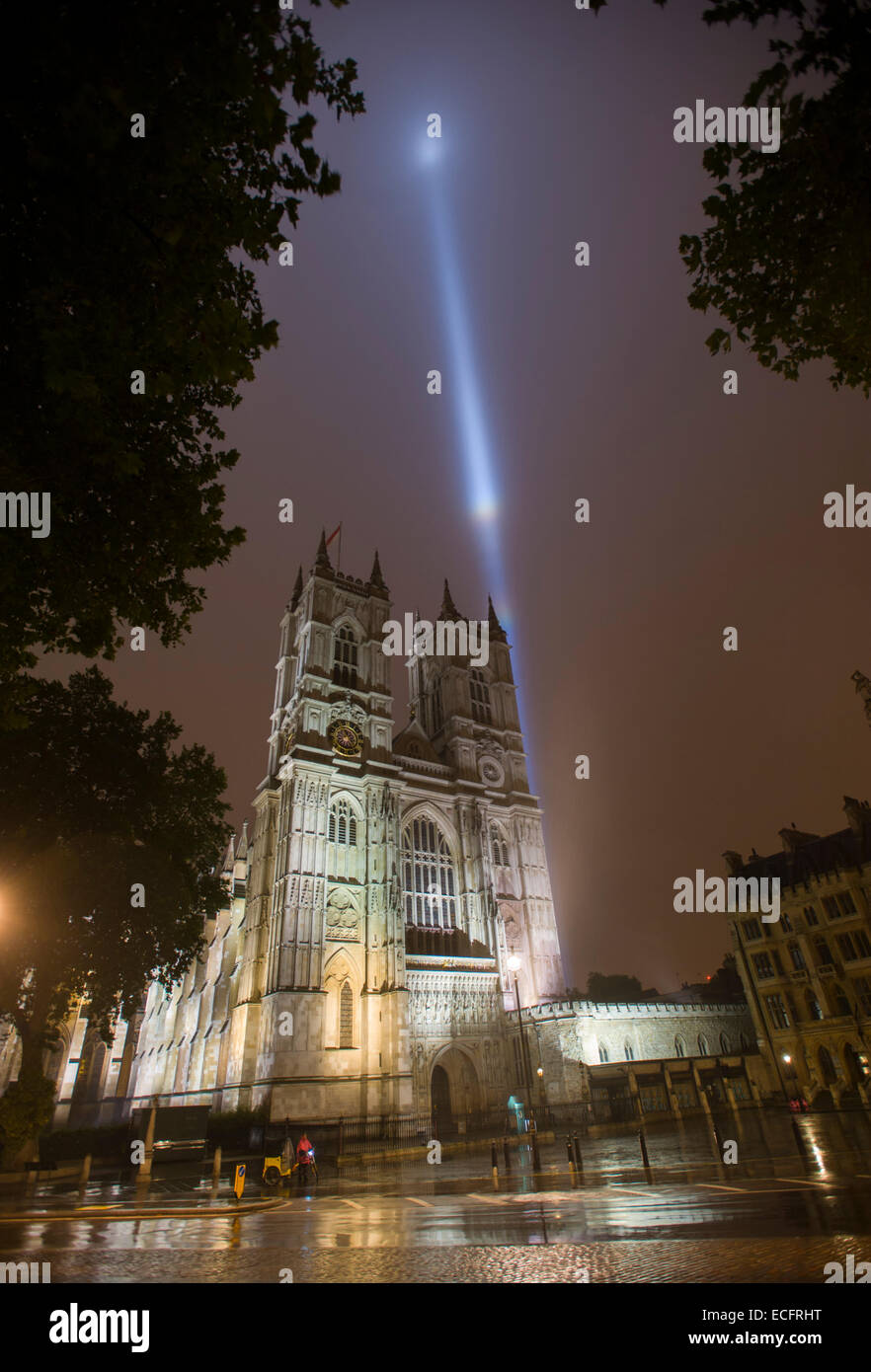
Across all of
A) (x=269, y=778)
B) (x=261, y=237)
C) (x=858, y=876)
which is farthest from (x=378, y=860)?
(x=261, y=237)

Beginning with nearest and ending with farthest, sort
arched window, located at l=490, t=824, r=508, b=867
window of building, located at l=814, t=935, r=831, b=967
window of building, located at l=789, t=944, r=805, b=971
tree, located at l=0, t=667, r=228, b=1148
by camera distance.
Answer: tree, located at l=0, t=667, r=228, b=1148 < window of building, located at l=814, t=935, r=831, b=967 < window of building, located at l=789, t=944, r=805, b=971 < arched window, located at l=490, t=824, r=508, b=867

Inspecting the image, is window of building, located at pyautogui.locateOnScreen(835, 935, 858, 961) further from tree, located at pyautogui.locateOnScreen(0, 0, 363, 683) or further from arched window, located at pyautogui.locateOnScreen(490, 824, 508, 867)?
tree, located at pyautogui.locateOnScreen(0, 0, 363, 683)

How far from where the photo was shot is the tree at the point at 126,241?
6.16m

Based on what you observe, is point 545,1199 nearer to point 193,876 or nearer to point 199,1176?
point 199,1176

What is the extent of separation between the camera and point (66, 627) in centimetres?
1081

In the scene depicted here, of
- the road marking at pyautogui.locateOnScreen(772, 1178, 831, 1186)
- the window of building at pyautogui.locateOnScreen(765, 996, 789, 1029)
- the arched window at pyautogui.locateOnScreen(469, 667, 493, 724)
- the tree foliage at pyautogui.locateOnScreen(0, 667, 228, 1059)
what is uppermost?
the arched window at pyautogui.locateOnScreen(469, 667, 493, 724)

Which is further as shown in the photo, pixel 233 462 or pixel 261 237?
pixel 233 462

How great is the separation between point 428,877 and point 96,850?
2724 cm

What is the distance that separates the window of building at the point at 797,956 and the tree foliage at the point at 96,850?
34830 millimetres

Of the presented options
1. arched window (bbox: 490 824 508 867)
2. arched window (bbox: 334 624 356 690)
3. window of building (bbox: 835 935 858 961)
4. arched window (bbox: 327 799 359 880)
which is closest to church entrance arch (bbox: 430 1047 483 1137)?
arched window (bbox: 327 799 359 880)

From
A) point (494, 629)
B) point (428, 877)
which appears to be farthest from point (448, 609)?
point (428, 877)

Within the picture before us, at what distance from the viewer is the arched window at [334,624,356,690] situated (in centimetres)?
4900

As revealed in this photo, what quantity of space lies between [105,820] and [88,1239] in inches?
534

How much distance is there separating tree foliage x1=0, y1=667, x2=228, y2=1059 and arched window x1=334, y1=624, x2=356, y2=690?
24129 millimetres
